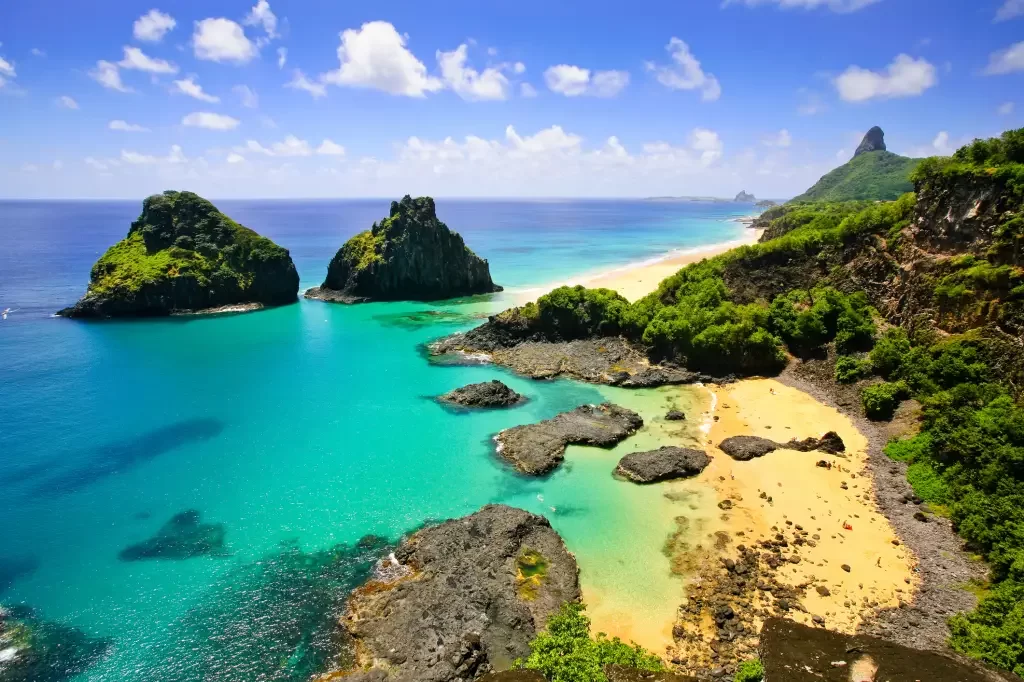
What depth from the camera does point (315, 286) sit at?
10588 cm

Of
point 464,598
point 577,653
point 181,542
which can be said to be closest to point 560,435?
point 464,598

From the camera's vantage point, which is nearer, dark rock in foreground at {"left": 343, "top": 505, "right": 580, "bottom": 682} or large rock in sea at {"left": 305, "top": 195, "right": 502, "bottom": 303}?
dark rock in foreground at {"left": 343, "top": 505, "right": 580, "bottom": 682}

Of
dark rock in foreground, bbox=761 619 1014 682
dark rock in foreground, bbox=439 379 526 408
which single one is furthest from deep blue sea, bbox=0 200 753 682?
dark rock in foreground, bbox=761 619 1014 682

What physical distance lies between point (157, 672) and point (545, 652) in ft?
50.9

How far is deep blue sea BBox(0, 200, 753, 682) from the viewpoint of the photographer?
2397 centimetres

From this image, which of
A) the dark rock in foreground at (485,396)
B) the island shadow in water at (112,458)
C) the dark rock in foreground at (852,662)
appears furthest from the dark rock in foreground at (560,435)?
the island shadow in water at (112,458)

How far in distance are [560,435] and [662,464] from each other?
8.07 m

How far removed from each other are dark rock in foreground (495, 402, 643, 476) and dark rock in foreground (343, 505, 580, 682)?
26.0 ft

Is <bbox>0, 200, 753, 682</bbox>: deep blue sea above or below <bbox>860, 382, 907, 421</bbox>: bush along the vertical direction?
below

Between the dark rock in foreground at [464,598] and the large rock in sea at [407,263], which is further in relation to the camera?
the large rock in sea at [407,263]

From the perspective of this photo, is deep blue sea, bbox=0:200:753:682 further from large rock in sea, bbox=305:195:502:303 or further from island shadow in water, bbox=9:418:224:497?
large rock in sea, bbox=305:195:502:303

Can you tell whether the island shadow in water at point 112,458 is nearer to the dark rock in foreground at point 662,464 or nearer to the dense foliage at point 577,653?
the dense foliage at point 577,653

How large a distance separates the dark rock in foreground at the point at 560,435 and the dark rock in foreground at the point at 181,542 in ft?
61.9

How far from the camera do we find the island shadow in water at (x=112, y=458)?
3528 cm
